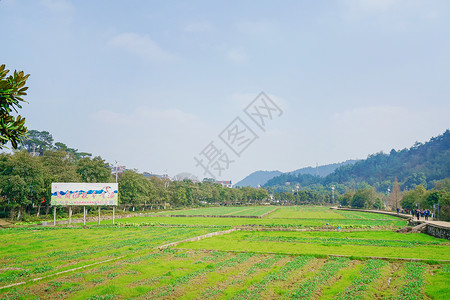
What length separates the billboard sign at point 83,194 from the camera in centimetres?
3888

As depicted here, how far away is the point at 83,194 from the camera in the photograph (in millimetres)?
40031

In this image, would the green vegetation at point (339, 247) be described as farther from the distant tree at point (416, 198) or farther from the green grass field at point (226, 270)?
the distant tree at point (416, 198)

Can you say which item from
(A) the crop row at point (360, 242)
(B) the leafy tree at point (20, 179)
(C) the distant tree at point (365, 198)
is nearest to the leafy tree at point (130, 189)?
(B) the leafy tree at point (20, 179)

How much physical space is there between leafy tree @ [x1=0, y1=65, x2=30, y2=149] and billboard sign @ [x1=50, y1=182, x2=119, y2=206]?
3611cm

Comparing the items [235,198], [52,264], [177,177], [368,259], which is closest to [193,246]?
[52,264]

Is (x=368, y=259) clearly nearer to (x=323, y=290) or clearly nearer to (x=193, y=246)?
(x=323, y=290)

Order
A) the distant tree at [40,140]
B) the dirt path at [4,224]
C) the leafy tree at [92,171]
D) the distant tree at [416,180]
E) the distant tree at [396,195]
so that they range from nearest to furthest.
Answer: the dirt path at [4,224] < the leafy tree at [92,171] < the distant tree at [396,195] < the distant tree at [40,140] < the distant tree at [416,180]

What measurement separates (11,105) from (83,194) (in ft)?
121

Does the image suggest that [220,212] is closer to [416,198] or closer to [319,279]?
[416,198]

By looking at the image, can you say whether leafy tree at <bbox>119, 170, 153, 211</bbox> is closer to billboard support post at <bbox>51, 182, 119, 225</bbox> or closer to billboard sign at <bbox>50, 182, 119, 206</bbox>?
billboard support post at <bbox>51, 182, 119, 225</bbox>

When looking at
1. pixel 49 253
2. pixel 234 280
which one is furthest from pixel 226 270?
pixel 49 253

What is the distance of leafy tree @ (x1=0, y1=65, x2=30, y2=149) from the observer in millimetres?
5926

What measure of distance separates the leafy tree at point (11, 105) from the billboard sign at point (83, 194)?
36112 mm

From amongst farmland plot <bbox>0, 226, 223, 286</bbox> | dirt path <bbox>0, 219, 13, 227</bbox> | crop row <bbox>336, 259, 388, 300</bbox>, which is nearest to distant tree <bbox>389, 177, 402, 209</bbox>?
crop row <bbox>336, 259, 388, 300</bbox>
